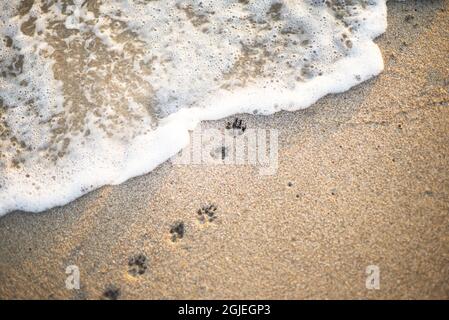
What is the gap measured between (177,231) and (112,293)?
563mm

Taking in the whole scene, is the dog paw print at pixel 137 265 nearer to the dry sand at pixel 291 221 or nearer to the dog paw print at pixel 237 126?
the dry sand at pixel 291 221

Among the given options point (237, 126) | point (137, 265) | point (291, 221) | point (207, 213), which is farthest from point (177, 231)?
point (237, 126)

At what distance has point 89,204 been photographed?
245 cm

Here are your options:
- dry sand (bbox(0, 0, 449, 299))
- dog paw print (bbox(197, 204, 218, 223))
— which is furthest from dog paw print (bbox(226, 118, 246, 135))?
dog paw print (bbox(197, 204, 218, 223))

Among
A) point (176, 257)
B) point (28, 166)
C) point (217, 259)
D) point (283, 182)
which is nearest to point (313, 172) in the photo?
point (283, 182)

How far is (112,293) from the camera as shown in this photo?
224cm

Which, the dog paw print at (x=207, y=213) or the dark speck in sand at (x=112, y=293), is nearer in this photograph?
the dark speck in sand at (x=112, y=293)

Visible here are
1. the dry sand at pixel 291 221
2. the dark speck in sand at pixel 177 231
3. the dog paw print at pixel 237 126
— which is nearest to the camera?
the dry sand at pixel 291 221

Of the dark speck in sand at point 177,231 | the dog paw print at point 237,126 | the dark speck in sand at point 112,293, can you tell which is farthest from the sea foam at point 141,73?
the dark speck in sand at point 112,293

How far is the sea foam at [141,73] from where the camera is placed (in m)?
2.59

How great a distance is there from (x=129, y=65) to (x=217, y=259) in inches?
67.7

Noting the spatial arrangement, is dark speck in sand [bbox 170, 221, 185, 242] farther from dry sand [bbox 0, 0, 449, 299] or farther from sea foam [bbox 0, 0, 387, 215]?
sea foam [bbox 0, 0, 387, 215]

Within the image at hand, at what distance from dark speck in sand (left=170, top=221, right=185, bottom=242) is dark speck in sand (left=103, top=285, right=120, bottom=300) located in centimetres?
48

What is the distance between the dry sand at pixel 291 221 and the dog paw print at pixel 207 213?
3 centimetres
